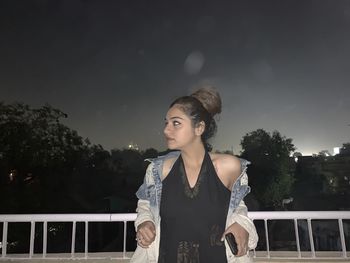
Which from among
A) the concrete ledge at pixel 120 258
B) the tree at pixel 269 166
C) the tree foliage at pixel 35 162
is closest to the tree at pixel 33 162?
the tree foliage at pixel 35 162

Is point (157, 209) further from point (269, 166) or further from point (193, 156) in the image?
point (269, 166)

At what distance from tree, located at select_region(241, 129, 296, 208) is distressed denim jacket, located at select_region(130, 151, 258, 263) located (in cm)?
3072

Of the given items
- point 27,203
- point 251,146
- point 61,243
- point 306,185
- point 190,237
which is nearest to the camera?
point 190,237

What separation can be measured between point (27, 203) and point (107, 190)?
9.77 metres

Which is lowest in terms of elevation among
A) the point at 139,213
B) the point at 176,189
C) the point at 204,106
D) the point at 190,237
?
the point at 190,237

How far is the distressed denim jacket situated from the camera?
1403 millimetres

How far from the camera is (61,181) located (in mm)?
19156

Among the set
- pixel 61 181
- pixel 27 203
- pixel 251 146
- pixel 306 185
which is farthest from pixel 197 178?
pixel 306 185

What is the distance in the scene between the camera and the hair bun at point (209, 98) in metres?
1.58

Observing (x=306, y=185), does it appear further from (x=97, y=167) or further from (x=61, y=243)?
(x=61, y=243)

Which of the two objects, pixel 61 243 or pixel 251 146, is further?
pixel 251 146

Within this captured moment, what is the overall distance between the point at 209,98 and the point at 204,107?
0.19 feet

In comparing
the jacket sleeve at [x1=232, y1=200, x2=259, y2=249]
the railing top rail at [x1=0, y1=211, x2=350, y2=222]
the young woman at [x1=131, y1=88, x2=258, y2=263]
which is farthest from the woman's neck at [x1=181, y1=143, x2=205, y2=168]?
the railing top rail at [x1=0, y1=211, x2=350, y2=222]

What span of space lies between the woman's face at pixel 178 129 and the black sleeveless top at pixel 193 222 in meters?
0.19
